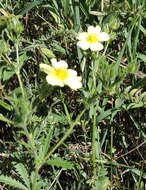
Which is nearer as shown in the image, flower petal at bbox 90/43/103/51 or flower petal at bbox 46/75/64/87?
flower petal at bbox 46/75/64/87

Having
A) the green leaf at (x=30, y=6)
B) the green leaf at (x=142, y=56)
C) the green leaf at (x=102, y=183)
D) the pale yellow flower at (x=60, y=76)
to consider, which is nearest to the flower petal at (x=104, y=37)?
the pale yellow flower at (x=60, y=76)

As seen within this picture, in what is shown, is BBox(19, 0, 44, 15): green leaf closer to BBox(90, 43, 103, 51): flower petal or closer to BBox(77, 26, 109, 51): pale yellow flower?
BBox(77, 26, 109, 51): pale yellow flower

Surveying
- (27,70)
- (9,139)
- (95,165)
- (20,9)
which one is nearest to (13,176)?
(9,139)

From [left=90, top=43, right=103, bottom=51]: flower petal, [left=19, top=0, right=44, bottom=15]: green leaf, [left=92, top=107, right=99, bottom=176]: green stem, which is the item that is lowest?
[left=92, top=107, right=99, bottom=176]: green stem

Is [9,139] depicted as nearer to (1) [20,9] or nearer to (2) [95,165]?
(2) [95,165]

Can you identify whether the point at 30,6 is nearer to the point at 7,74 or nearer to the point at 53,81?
the point at 7,74

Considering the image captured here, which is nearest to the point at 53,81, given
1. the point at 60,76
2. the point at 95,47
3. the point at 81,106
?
→ the point at 60,76

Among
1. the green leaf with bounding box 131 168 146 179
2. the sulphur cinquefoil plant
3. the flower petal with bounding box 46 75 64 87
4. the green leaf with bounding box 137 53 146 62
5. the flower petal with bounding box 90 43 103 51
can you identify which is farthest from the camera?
the green leaf with bounding box 137 53 146 62

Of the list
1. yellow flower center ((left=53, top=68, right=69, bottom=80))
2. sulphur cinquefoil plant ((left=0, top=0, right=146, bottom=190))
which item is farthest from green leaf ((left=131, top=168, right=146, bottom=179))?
yellow flower center ((left=53, top=68, right=69, bottom=80))
